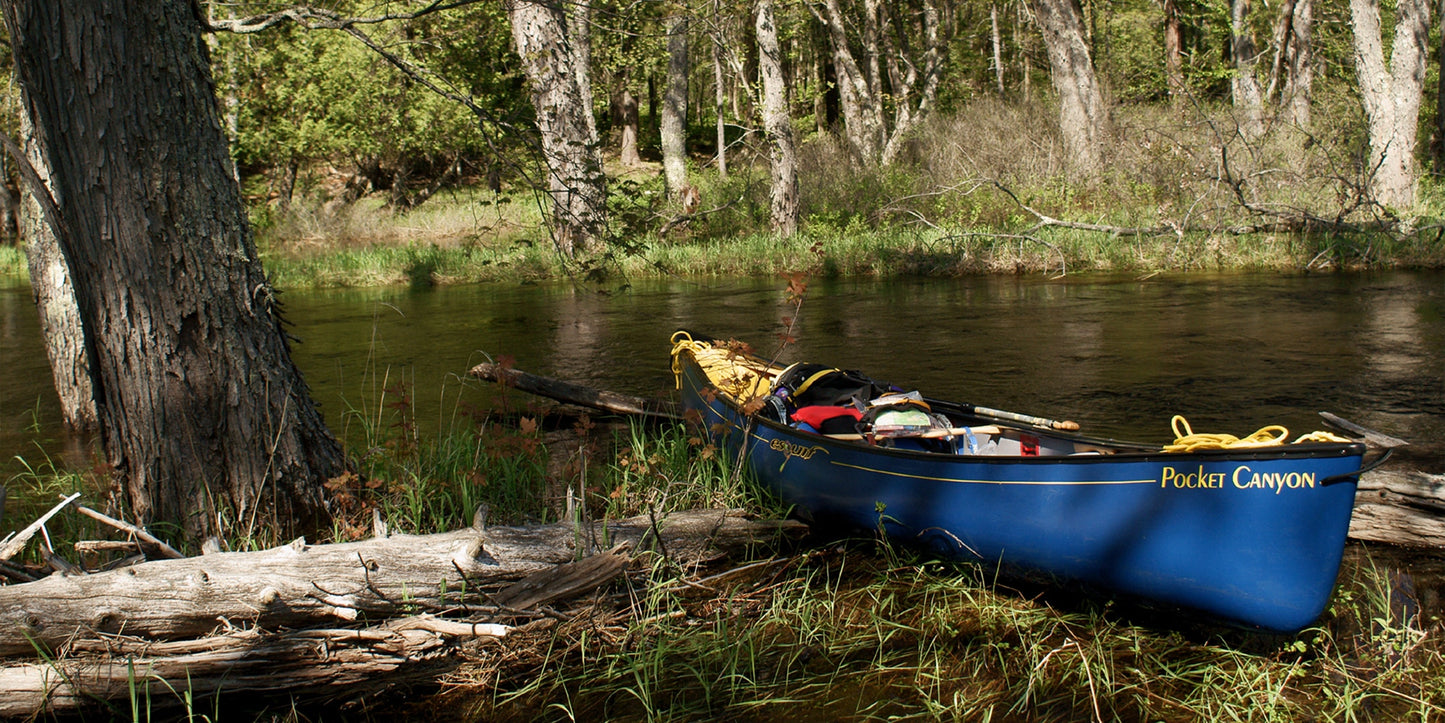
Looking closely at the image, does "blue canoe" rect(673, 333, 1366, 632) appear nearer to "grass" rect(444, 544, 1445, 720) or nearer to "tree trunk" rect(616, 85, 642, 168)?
"grass" rect(444, 544, 1445, 720)

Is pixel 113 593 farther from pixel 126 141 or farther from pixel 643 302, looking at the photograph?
pixel 643 302

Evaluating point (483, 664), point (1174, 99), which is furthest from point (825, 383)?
point (1174, 99)

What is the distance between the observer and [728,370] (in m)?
6.18

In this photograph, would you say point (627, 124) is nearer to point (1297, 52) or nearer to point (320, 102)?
point (320, 102)

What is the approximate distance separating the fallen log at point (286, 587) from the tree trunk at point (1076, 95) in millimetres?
16034

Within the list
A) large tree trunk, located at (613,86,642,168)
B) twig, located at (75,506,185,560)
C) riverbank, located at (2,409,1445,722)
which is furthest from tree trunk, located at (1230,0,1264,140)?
twig, located at (75,506,185,560)

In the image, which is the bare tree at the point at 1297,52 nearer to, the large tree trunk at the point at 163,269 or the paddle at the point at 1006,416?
the paddle at the point at 1006,416

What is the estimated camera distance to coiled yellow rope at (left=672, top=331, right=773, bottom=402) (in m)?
5.47

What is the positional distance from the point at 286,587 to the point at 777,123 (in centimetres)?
1558

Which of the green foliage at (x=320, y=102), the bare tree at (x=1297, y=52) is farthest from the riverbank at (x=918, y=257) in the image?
the green foliage at (x=320, y=102)

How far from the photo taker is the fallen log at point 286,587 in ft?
11.2

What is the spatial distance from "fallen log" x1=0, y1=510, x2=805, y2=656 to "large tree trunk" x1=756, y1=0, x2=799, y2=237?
1412 centimetres

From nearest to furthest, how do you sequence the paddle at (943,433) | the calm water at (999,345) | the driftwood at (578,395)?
the paddle at (943,433), the driftwood at (578,395), the calm water at (999,345)

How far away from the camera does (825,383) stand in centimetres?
549
